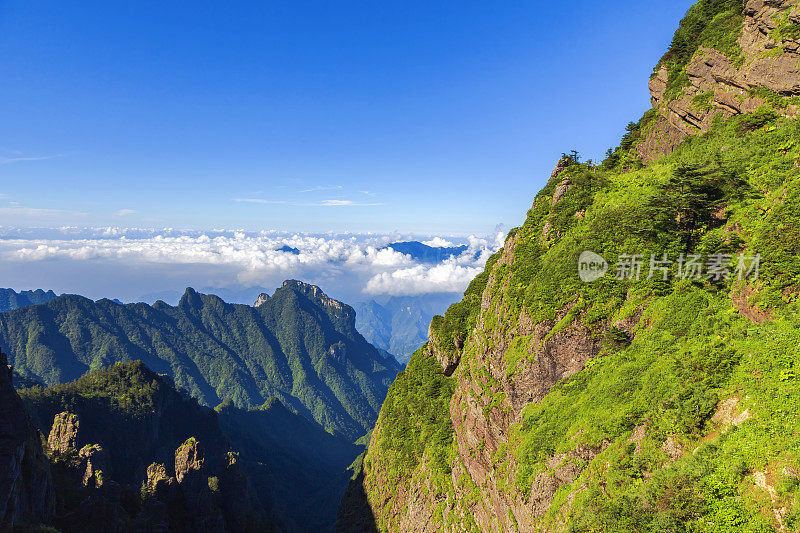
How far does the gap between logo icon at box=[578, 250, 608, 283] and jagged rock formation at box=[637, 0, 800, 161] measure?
18.5m

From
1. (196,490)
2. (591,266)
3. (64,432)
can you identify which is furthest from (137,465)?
(591,266)

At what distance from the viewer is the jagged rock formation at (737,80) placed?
1092 inches

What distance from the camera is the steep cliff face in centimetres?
1523

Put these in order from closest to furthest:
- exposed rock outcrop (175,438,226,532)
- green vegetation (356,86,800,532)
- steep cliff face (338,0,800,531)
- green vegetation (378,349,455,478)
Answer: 1. green vegetation (356,86,800,532)
2. steep cliff face (338,0,800,531)
3. green vegetation (378,349,455,478)
4. exposed rock outcrop (175,438,226,532)

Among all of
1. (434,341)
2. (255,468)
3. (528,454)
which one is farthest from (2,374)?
(255,468)

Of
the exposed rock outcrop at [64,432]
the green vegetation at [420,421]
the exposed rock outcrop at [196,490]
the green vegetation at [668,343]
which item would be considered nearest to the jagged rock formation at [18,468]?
the exposed rock outcrop at [196,490]

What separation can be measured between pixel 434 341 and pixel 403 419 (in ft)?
46.1

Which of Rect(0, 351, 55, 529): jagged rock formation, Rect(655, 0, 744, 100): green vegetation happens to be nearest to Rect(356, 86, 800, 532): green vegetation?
Rect(655, 0, 744, 100): green vegetation

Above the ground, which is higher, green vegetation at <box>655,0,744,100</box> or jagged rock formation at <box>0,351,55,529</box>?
green vegetation at <box>655,0,744,100</box>

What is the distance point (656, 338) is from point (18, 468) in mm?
49628

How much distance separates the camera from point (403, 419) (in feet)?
183

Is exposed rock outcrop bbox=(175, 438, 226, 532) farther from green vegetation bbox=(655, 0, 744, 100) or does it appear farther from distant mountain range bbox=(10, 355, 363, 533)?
green vegetation bbox=(655, 0, 744, 100)

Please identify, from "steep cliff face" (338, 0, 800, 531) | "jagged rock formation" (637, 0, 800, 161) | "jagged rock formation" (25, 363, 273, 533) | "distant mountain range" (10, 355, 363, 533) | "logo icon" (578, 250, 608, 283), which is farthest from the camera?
"distant mountain range" (10, 355, 363, 533)

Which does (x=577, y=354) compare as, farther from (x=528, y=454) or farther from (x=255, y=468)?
(x=255, y=468)
